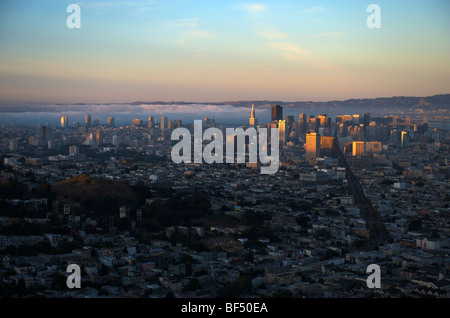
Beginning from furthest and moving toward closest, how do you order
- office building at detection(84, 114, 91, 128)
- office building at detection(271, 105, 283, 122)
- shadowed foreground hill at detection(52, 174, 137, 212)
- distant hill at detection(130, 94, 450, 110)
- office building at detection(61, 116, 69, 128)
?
1. office building at detection(84, 114, 91, 128)
2. office building at detection(271, 105, 283, 122)
3. office building at detection(61, 116, 69, 128)
4. distant hill at detection(130, 94, 450, 110)
5. shadowed foreground hill at detection(52, 174, 137, 212)

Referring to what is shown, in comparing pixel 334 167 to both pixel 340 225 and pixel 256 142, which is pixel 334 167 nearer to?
pixel 256 142

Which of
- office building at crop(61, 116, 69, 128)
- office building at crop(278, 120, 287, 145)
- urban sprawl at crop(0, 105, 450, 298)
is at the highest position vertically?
office building at crop(61, 116, 69, 128)

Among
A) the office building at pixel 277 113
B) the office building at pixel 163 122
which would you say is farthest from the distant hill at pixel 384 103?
the office building at pixel 163 122

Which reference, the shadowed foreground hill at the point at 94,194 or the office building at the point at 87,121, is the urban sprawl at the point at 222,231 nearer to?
the shadowed foreground hill at the point at 94,194

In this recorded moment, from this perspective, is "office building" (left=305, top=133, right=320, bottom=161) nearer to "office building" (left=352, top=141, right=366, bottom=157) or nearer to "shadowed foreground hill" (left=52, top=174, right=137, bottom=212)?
"office building" (left=352, top=141, right=366, bottom=157)
